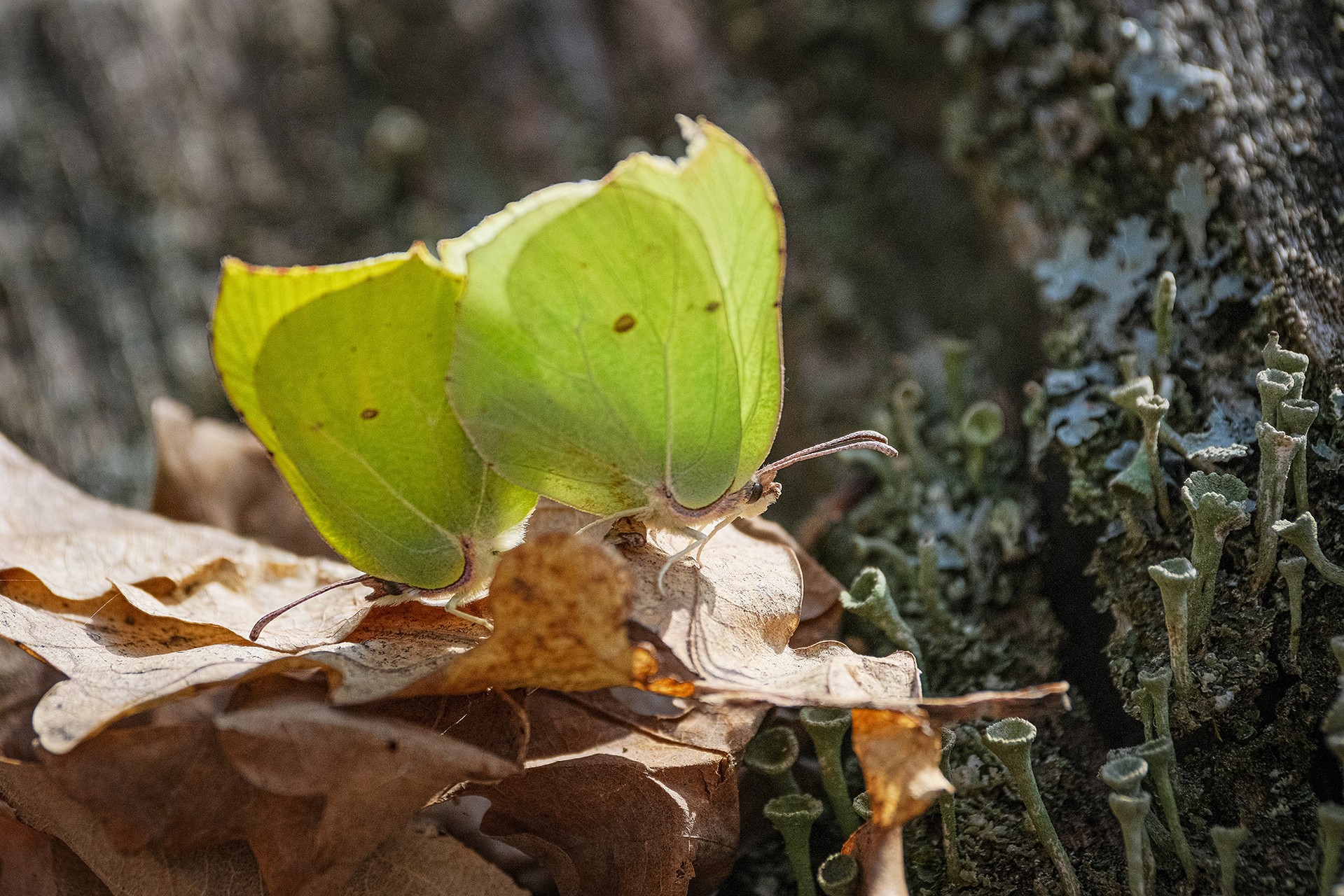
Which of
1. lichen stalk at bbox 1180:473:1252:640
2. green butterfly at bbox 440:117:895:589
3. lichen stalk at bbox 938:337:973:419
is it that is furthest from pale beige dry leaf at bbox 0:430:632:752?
lichen stalk at bbox 938:337:973:419

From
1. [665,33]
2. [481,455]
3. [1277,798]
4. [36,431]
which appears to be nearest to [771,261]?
[481,455]

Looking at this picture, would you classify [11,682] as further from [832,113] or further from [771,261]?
[832,113]

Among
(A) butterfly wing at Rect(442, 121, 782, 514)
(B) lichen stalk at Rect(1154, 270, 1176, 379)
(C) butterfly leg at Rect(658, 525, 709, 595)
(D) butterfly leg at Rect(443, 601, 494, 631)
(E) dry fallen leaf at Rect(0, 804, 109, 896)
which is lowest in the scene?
(E) dry fallen leaf at Rect(0, 804, 109, 896)

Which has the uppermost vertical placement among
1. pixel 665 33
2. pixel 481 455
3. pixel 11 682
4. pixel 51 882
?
pixel 665 33

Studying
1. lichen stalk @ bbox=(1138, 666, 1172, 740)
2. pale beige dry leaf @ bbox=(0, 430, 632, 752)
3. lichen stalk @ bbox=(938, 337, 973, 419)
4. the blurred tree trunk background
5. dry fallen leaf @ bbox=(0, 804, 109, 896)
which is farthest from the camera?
the blurred tree trunk background

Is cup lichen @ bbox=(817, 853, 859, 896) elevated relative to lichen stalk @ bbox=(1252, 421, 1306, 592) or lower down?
lower down

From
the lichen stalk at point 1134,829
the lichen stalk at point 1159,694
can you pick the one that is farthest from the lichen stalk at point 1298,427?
the lichen stalk at point 1134,829

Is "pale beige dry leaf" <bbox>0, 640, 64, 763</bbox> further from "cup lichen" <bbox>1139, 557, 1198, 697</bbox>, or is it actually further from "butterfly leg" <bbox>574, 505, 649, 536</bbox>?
"cup lichen" <bbox>1139, 557, 1198, 697</bbox>
